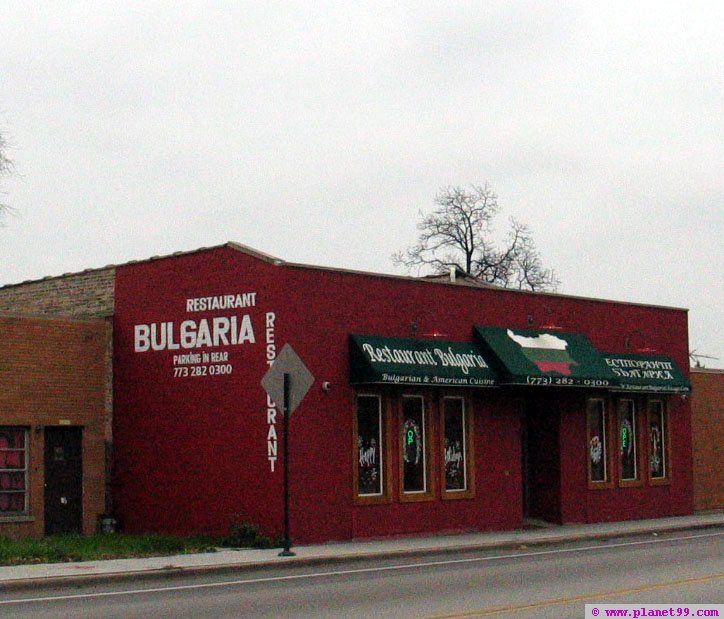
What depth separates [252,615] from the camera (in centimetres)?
1312

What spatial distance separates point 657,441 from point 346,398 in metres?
10.3

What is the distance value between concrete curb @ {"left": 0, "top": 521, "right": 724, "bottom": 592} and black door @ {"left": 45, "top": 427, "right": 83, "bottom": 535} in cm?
611

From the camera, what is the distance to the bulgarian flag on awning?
2639cm

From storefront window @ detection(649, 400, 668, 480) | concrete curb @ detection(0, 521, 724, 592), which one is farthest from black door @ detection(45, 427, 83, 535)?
storefront window @ detection(649, 400, 668, 480)

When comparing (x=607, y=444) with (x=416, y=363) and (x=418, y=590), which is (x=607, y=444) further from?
(x=418, y=590)

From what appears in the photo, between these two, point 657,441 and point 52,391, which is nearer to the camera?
point 52,391

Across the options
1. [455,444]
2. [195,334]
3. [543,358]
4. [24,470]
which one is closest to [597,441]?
[543,358]

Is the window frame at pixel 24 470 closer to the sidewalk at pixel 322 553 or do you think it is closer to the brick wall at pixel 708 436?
the sidewalk at pixel 322 553

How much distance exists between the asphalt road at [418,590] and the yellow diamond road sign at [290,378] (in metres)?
2.81

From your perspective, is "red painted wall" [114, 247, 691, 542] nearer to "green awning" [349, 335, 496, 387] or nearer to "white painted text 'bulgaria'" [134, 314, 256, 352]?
"white painted text 'bulgaria'" [134, 314, 256, 352]

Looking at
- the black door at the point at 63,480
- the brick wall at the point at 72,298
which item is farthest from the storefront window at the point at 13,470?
the brick wall at the point at 72,298

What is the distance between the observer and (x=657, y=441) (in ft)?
100

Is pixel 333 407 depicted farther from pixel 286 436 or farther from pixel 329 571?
pixel 329 571

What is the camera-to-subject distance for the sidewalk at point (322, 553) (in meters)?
17.1
